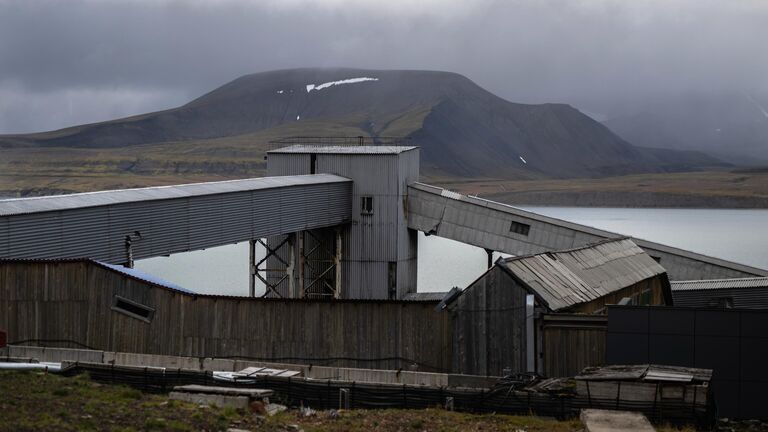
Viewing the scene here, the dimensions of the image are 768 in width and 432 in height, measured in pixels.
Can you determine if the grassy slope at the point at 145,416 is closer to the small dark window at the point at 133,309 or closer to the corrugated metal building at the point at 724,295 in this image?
the small dark window at the point at 133,309

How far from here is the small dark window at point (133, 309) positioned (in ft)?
102

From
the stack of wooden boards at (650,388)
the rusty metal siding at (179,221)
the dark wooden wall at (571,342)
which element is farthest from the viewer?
the rusty metal siding at (179,221)

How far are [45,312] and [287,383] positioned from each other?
10.5m

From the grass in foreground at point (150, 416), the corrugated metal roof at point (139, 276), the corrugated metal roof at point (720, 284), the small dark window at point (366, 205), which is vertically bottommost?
the grass in foreground at point (150, 416)

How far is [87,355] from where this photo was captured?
1123 inches

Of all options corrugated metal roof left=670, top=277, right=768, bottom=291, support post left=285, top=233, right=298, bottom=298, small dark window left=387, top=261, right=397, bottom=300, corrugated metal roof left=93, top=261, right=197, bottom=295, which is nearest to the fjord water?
small dark window left=387, top=261, right=397, bottom=300

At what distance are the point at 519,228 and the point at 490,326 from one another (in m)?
31.4

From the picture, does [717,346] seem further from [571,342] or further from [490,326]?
[490,326]

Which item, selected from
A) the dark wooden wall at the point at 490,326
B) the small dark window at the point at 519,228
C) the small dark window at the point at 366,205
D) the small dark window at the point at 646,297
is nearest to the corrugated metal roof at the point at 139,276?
the dark wooden wall at the point at 490,326

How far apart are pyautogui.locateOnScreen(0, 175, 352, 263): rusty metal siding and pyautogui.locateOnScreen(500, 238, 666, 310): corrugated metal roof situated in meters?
15.7

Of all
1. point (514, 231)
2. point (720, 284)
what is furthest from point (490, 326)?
point (514, 231)

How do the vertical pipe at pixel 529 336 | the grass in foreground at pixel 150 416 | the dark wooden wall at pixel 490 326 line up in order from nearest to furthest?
the grass in foreground at pixel 150 416 → the vertical pipe at pixel 529 336 → the dark wooden wall at pixel 490 326

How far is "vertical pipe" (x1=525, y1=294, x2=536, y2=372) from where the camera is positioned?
94.1ft

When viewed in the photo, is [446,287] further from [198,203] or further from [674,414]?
[674,414]
